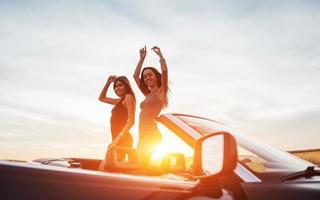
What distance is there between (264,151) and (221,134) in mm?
997

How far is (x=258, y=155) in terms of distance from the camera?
2889mm

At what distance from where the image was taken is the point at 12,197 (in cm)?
242

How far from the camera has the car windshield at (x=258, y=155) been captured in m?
2.68

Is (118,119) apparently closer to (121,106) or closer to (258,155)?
(121,106)

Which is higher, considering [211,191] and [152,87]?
[152,87]

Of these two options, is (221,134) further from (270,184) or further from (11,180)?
(11,180)

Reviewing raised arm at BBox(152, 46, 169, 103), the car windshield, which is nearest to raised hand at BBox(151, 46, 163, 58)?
raised arm at BBox(152, 46, 169, 103)

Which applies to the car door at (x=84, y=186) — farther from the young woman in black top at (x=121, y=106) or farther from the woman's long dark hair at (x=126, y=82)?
the woman's long dark hair at (x=126, y=82)

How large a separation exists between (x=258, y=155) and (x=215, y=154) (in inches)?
25.3

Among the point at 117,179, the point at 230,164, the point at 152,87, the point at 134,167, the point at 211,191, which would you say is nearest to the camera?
the point at 230,164

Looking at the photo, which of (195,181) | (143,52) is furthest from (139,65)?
(195,181)

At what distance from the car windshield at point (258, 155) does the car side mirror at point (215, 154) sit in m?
0.31

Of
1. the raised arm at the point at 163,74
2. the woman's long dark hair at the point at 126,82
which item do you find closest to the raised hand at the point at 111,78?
the woman's long dark hair at the point at 126,82

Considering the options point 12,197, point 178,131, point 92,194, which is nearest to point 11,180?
point 12,197
